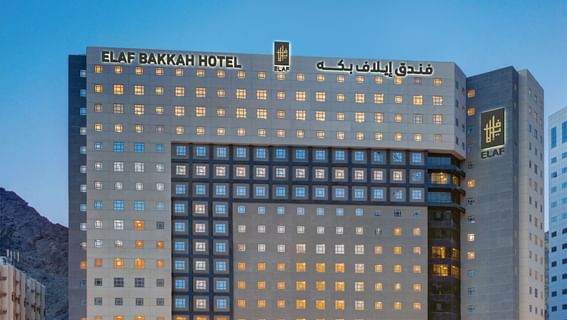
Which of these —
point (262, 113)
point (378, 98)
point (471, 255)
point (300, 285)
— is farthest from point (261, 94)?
point (471, 255)

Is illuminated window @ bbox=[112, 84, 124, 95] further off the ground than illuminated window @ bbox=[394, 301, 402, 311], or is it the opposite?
illuminated window @ bbox=[112, 84, 124, 95]

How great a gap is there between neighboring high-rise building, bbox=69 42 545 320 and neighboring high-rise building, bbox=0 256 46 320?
1000 centimetres

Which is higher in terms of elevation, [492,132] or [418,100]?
[418,100]

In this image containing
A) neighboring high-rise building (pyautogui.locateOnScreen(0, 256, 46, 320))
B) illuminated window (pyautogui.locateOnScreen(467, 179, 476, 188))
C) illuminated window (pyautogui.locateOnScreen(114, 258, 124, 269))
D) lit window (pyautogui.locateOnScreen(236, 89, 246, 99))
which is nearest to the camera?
neighboring high-rise building (pyautogui.locateOnScreen(0, 256, 46, 320))

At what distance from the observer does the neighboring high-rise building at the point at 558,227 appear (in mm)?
189875

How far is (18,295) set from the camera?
5172 inches

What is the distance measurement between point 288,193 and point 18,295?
163 ft

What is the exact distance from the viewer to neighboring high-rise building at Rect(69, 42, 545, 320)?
120 m

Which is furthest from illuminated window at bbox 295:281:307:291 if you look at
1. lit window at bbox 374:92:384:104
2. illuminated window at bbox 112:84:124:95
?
illuminated window at bbox 112:84:124:95

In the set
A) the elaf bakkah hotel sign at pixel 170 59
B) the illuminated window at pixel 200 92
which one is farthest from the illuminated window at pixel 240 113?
the elaf bakkah hotel sign at pixel 170 59

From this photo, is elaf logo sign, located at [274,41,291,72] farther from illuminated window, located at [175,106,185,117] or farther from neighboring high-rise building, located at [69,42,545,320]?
illuminated window, located at [175,106,185,117]

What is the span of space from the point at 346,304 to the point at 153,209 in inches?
1329

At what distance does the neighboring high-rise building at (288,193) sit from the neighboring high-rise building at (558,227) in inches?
2640

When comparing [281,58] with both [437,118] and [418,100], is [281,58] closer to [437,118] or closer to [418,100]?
[418,100]
